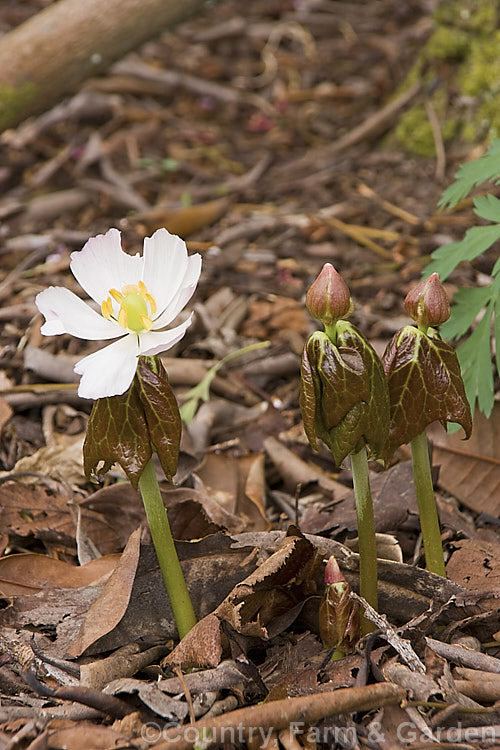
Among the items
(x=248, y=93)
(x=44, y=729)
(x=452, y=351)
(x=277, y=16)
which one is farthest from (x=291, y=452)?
(x=277, y=16)

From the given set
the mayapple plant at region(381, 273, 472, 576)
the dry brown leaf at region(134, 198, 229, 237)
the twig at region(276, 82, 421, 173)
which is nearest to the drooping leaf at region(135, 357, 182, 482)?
the mayapple plant at region(381, 273, 472, 576)

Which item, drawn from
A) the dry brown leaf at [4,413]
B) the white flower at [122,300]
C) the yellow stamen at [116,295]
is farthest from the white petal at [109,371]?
the dry brown leaf at [4,413]

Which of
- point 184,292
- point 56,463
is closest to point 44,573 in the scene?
point 56,463

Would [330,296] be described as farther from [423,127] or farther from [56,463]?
[423,127]

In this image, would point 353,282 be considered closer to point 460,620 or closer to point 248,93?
point 460,620

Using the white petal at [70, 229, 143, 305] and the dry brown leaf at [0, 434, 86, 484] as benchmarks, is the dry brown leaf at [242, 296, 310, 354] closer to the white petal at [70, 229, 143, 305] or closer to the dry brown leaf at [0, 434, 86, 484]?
the dry brown leaf at [0, 434, 86, 484]

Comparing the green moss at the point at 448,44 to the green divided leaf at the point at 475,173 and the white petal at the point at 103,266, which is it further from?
the white petal at the point at 103,266
